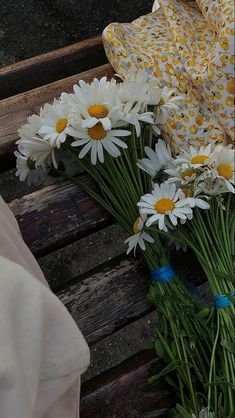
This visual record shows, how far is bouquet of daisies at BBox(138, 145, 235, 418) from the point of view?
0.83 metres

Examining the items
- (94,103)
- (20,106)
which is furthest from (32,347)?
(20,106)

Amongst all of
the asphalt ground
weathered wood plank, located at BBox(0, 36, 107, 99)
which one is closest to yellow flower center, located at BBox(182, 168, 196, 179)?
weathered wood plank, located at BBox(0, 36, 107, 99)

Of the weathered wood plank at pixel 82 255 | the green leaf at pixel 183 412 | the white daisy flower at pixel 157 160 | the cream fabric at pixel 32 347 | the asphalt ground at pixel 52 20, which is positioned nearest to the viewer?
the cream fabric at pixel 32 347

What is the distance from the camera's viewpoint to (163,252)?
0.90 meters

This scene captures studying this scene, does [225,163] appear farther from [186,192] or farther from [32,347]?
[32,347]

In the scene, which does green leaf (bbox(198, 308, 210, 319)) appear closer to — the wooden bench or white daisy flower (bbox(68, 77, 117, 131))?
the wooden bench

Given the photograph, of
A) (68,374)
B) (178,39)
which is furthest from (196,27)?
(68,374)

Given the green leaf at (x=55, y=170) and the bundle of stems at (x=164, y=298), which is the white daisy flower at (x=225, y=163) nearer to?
the bundle of stems at (x=164, y=298)

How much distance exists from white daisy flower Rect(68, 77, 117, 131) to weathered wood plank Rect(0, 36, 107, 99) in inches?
13.1

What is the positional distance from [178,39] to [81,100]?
0.93ft

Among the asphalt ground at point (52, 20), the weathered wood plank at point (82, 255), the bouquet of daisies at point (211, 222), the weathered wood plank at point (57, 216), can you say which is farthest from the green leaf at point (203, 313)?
the asphalt ground at point (52, 20)

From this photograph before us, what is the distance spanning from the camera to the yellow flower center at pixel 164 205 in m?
0.85

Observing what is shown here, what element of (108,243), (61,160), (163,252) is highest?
(61,160)

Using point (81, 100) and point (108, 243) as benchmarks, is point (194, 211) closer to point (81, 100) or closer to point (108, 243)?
point (81, 100)
